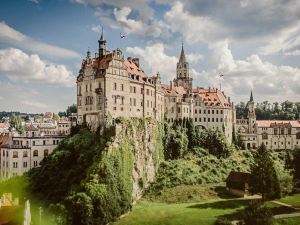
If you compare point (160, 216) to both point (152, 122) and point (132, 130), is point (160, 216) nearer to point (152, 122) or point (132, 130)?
point (132, 130)

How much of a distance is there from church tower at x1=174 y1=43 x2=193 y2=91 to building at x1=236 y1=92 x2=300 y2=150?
17843mm

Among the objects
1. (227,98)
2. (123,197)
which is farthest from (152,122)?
(227,98)

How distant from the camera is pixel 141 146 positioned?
66.2 meters

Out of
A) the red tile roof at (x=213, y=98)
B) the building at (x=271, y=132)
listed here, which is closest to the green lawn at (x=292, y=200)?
the red tile roof at (x=213, y=98)

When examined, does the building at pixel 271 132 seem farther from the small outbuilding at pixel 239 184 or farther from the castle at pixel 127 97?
the small outbuilding at pixel 239 184

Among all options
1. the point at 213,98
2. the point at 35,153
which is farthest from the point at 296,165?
the point at 35,153

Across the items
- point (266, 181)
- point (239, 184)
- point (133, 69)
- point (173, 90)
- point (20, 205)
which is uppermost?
point (133, 69)

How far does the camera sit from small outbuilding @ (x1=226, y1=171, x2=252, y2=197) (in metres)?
61.9

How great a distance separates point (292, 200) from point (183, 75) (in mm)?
42571

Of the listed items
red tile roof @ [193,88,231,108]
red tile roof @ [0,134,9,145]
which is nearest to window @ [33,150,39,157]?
red tile roof @ [0,134,9,145]

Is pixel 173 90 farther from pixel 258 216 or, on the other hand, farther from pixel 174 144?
pixel 258 216

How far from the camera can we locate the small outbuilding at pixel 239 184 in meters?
61.9

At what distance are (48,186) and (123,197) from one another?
1166 centimetres

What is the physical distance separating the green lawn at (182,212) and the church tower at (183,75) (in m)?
38.5
